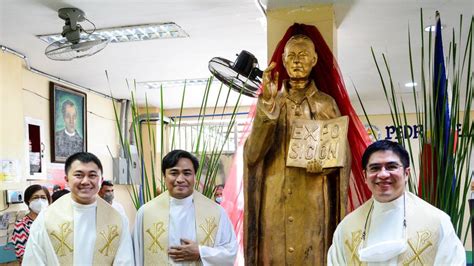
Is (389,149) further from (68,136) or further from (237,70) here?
(68,136)

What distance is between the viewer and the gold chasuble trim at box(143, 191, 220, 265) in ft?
8.40

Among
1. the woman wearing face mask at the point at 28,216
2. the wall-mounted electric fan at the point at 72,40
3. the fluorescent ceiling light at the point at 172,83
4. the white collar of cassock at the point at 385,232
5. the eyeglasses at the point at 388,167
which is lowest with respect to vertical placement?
the woman wearing face mask at the point at 28,216

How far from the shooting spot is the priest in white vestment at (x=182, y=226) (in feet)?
8.28

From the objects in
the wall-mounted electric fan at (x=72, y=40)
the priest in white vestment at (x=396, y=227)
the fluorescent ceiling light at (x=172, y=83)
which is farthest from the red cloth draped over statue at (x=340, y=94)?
the fluorescent ceiling light at (x=172, y=83)

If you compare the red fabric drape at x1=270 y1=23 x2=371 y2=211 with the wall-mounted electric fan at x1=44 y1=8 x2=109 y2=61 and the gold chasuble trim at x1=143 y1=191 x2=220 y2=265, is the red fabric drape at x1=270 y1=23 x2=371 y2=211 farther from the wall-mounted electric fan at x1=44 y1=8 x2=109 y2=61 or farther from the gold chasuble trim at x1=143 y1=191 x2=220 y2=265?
the wall-mounted electric fan at x1=44 y1=8 x2=109 y2=61

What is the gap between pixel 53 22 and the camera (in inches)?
168

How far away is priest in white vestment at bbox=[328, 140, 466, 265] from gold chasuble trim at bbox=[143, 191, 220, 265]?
0.76m

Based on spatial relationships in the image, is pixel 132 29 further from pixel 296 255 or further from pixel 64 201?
pixel 296 255

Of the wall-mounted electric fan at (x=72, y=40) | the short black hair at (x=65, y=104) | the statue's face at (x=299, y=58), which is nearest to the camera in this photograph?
the statue's face at (x=299, y=58)

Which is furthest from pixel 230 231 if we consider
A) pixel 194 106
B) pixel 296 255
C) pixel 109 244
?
pixel 194 106

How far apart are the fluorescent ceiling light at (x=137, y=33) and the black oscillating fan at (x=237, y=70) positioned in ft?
3.31

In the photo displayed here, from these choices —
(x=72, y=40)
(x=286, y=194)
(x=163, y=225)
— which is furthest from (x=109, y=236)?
(x=72, y=40)

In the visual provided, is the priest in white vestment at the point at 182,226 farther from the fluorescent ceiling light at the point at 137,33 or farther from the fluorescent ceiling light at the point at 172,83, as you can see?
the fluorescent ceiling light at the point at 172,83

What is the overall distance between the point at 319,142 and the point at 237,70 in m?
1.02
